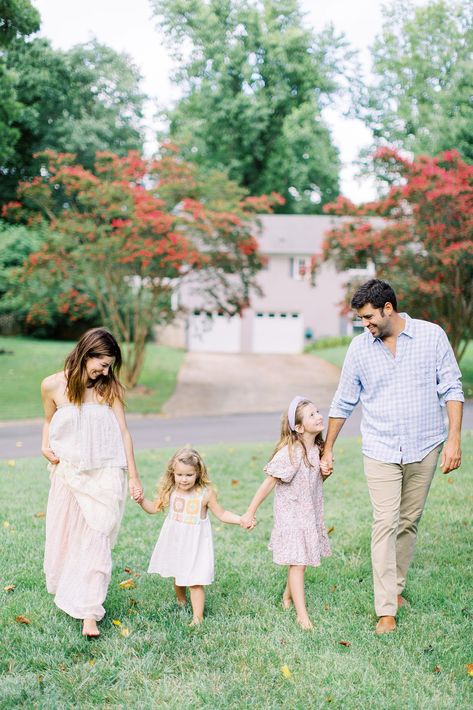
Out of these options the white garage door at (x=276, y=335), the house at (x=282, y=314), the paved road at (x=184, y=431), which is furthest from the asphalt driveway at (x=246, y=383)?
the white garage door at (x=276, y=335)

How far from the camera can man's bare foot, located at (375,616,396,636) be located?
442 cm

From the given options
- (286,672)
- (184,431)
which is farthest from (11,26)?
(286,672)

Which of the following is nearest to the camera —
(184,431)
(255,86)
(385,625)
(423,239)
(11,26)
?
(385,625)

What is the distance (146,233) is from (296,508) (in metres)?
15.1

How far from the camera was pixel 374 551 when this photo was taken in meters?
4.67

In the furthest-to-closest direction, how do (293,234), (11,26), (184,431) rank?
(293,234)
(11,26)
(184,431)

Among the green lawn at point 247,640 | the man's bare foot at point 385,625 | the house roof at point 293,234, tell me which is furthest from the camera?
the house roof at point 293,234

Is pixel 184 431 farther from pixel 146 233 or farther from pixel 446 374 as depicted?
pixel 446 374

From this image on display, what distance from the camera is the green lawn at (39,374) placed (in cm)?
1944

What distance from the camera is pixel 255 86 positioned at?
4047 cm

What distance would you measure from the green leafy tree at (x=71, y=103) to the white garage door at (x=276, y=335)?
969 centimetres

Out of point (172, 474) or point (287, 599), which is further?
point (287, 599)

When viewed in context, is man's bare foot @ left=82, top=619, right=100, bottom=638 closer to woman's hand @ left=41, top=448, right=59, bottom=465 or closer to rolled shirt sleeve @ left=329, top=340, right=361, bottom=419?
woman's hand @ left=41, top=448, right=59, bottom=465

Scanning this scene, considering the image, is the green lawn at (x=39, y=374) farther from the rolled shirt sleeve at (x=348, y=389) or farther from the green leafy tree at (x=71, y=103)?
the rolled shirt sleeve at (x=348, y=389)
